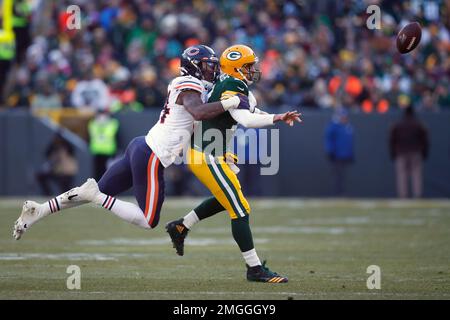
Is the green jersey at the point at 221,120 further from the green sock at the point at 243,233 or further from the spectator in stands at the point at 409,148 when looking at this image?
the spectator in stands at the point at 409,148

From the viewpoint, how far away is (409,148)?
56.0 ft

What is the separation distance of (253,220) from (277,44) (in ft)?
19.2

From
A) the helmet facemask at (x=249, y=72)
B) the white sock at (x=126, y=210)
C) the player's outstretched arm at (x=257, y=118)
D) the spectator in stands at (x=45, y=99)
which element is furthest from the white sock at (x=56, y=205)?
the spectator in stands at (x=45, y=99)

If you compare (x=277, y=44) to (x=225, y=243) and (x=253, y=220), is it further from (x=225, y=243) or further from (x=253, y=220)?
(x=225, y=243)

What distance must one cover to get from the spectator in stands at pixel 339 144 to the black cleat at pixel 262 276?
9966 millimetres

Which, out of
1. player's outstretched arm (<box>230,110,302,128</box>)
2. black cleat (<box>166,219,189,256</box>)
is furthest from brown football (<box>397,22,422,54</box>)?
black cleat (<box>166,219,189,256</box>)

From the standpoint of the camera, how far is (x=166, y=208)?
14.9 metres

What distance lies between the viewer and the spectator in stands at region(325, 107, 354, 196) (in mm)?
17359

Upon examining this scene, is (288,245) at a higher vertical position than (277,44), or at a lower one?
lower

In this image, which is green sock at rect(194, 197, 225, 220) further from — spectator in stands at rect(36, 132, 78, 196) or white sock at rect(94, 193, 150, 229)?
spectator in stands at rect(36, 132, 78, 196)

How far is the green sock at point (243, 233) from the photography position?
24.5ft

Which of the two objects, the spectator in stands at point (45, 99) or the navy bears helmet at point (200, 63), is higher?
the spectator in stands at point (45, 99)

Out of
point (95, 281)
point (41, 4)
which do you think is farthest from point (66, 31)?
point (95, 281)
